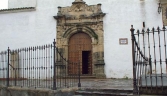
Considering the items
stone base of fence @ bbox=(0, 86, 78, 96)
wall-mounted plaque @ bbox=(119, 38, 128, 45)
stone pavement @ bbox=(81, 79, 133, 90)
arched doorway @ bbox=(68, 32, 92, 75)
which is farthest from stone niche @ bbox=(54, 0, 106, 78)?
stone base of fence @ bbox=(0, 86, 78, 96)

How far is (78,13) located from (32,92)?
25.5 feet

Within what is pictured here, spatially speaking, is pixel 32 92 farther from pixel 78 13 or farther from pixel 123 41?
pixel 78 13

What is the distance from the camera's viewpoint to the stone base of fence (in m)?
6.68

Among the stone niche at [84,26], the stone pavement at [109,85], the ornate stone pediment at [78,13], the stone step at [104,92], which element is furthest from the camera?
the ornate stone pediment at [78,13]

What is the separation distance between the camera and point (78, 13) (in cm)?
1406

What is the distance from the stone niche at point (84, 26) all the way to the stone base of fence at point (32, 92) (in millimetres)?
5911

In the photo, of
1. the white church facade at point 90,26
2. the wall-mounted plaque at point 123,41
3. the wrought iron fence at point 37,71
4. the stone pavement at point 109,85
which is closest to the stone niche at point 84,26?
the white church facade at point 90,26

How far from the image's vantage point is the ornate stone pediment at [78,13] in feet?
45.3

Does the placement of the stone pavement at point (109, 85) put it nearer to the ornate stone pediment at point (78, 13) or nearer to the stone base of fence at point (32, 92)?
the stone base of fence at point (32, 92)

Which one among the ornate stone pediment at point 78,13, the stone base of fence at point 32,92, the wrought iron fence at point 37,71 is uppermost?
the ornate stone pediment at point 78,13

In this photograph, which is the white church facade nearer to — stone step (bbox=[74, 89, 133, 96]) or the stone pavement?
the stone pavement

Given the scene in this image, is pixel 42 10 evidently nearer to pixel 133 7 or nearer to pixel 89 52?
pixel 89 52

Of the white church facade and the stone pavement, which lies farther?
the white church facade

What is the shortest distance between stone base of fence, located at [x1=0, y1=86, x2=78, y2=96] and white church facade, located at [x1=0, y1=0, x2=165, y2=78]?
596 cm
